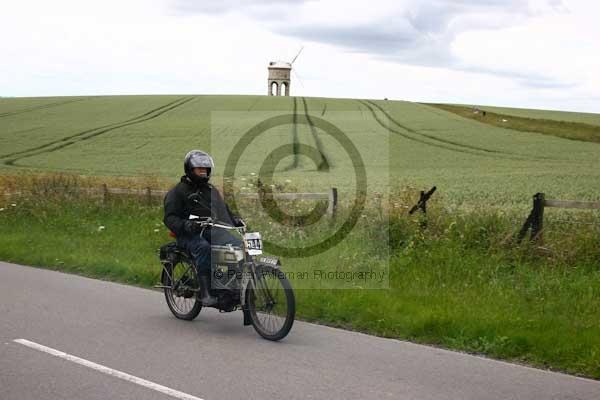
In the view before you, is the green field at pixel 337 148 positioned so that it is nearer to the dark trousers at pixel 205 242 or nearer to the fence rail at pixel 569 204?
the fence rail at pixel 569 204

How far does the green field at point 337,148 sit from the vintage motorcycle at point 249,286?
37.7 feet

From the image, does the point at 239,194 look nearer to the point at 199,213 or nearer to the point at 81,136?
the point at 199,213

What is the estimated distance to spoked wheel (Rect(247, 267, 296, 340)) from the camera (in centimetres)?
741

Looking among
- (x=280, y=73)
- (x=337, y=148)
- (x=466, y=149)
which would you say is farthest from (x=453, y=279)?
(x=280, y=73)

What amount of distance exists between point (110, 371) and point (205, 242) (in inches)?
97.0

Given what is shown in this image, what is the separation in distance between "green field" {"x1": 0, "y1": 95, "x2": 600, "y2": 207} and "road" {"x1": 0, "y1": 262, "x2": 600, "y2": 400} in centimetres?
1201

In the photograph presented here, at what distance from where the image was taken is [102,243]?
15.0 m

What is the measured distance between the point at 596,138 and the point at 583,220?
32528 mm

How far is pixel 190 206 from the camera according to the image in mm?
8586

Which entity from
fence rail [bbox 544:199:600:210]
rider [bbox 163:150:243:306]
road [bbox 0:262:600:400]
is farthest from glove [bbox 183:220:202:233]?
fence rail [bbox 544:199:600:210]

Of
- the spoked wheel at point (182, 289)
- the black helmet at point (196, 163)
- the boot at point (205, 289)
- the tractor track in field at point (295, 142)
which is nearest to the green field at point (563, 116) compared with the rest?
the tractor track in field at point (295, 142)

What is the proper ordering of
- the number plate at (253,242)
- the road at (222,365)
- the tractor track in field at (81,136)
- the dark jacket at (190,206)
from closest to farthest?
the road at (222,365) < the number plate at (253,242) < the dark jacket at (190,206) < the tractor track in field at (81,136)

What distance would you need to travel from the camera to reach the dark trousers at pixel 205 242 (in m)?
8.28

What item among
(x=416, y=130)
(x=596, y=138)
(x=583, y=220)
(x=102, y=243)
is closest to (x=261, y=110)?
(x=416, y=130)
